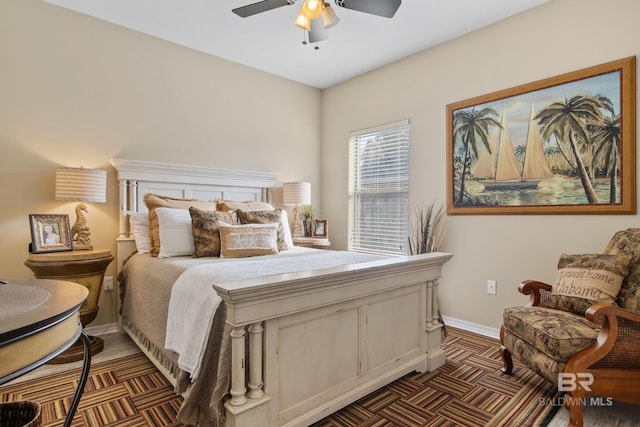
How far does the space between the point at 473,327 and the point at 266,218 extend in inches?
85.9

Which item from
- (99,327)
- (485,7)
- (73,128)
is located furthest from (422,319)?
(73,128)

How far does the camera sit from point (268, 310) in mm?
1512

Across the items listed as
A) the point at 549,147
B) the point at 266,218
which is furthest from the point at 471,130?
the point at 266,218

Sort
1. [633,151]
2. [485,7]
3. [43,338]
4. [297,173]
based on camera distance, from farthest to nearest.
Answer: [297,173], [485,7], [633,151], [43,338]

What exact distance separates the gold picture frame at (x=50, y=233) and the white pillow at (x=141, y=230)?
1.52ft

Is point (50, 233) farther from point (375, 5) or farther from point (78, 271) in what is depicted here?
point (375, 5)

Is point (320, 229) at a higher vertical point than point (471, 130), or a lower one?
lower

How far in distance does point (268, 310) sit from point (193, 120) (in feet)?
9.15

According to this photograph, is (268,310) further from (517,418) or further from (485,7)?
(485,7)

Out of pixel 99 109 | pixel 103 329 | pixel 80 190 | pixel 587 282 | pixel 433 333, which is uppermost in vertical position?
pixel 99 109

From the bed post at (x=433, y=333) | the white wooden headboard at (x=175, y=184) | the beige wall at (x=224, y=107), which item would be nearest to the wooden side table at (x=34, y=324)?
the bed post at (x=433, y=333)

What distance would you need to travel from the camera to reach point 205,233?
267cm

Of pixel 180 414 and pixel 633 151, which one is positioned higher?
pixel 633 151

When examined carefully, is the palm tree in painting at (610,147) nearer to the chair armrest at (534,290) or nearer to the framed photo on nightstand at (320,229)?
the chair armrest at (534,290)
